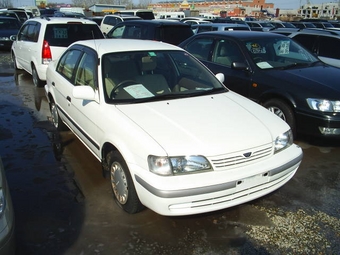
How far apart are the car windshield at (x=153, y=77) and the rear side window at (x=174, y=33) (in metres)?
4.78

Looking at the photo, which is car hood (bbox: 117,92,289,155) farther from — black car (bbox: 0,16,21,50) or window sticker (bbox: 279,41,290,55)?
black car (bbox: 0,16,21,50)

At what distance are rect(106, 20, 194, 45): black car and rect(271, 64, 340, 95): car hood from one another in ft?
14.5

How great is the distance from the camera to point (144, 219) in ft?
10.2

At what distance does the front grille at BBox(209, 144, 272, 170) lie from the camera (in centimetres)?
272

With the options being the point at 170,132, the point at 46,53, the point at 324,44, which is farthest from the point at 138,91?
the point at 324,44

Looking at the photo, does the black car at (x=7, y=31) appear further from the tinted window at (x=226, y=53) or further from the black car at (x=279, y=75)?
the tinted window at (x=226, y=53)

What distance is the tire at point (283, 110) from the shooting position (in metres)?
4.70

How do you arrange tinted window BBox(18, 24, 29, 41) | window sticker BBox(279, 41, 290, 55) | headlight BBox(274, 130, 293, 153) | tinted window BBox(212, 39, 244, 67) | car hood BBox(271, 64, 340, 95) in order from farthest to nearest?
tinted window BBox(18, 24, 29, 41) < window sticker BBox(279, 41, 290, 55) < tinted window BBox(212, 39, 244, 67) < car hood BBox(271, 64, 340, 95) < headlight BBox(274, 130, 293, 153)

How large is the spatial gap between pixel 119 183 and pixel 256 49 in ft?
11.9

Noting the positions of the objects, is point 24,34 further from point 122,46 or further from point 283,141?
point 283,141

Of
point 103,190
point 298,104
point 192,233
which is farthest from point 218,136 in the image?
point 298,104

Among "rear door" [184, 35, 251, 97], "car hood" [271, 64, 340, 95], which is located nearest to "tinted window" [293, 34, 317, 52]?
"car hood" [271, 64, 340, 95]

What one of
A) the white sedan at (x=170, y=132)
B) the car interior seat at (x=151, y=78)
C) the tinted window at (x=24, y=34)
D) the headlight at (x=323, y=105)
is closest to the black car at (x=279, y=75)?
the headlight at (x=323, y=105)

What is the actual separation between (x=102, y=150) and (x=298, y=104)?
2.83 m
